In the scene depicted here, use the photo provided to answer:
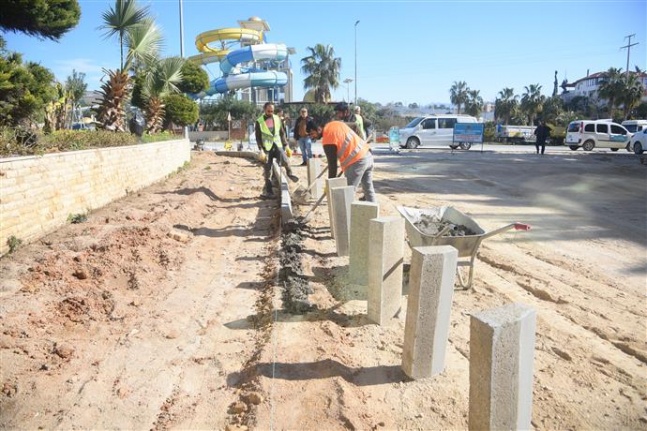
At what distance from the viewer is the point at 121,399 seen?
2.81 metres

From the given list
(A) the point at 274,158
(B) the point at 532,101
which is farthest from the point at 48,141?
(B) the point at 532,101

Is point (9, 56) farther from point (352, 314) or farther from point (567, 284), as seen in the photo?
point (567, 284)

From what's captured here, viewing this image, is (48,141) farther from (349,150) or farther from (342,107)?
(349,150)

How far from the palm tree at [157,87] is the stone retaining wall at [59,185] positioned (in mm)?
5631

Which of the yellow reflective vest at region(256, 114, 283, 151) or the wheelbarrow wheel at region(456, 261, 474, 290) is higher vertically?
the yellow reflective vest at region(256, 114, 283, 151)

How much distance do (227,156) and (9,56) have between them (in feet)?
40.4

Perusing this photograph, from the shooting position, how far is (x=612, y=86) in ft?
158

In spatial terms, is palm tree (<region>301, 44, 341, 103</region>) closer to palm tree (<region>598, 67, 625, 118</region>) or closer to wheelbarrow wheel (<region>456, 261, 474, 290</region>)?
palm tree (<region>598, 67, 625, 118</region>)

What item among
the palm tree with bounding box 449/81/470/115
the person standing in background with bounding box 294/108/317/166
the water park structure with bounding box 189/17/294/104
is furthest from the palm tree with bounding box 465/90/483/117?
the person standing in background with bounding box 294/108/317/166

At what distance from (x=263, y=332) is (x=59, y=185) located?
15.0ft

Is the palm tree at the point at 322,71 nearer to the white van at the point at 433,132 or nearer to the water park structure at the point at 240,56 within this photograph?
the water park structure at the point at 240,56

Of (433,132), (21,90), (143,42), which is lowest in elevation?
(433,132)

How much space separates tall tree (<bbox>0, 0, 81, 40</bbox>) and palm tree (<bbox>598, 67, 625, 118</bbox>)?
52685mm

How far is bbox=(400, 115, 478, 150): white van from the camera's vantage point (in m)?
25.6
